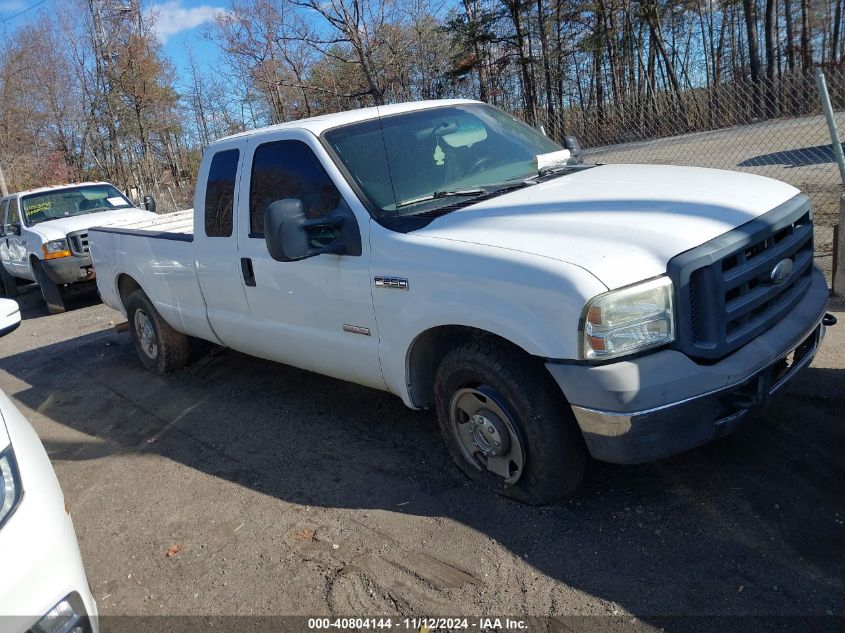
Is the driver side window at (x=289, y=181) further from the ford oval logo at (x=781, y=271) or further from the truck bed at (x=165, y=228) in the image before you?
the ford oval logo at (x=781, y=271)

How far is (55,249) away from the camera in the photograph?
33.8ft

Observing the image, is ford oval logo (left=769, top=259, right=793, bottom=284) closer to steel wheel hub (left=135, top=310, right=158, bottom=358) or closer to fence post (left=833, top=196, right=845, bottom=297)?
fence post (left=833, top=196, right=845, bottom=297)

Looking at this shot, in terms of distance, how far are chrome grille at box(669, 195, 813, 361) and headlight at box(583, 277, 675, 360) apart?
0.07 m

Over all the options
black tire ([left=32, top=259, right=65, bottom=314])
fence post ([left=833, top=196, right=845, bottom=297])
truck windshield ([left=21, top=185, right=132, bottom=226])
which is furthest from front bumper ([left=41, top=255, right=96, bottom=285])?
fence post ([left=833, top=196, right=845, bottom=297])

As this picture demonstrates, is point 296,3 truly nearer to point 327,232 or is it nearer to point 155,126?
point 327,232

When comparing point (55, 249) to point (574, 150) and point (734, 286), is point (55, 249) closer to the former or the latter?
point (574, 150)

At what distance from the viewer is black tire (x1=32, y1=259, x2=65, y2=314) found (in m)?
10.5

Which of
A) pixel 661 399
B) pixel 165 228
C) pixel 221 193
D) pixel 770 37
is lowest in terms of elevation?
pixel 661 399

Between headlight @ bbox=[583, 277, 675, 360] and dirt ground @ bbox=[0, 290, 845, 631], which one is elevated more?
headlight @ bbox=[583, 277, 675, 360]

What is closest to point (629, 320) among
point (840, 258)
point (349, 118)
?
point (349, 118)

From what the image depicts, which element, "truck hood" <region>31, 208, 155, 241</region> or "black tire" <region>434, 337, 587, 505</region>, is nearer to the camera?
"black tire" <region>434, 337, 587, 505</region>

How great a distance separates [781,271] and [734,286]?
1.63ft

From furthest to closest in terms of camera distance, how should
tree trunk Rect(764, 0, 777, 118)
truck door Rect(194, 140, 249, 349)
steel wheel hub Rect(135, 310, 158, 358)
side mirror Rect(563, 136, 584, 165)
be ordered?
tree trunk Rect(764, 0, 777, 118) → steel wheel hub Rect(135, 310, 158, 358) → side mirror Rect(563, 136, 584, 165) → truck door Rect(194, 140, 249, 349)

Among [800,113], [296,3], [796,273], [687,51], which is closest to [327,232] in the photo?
[796,273]
